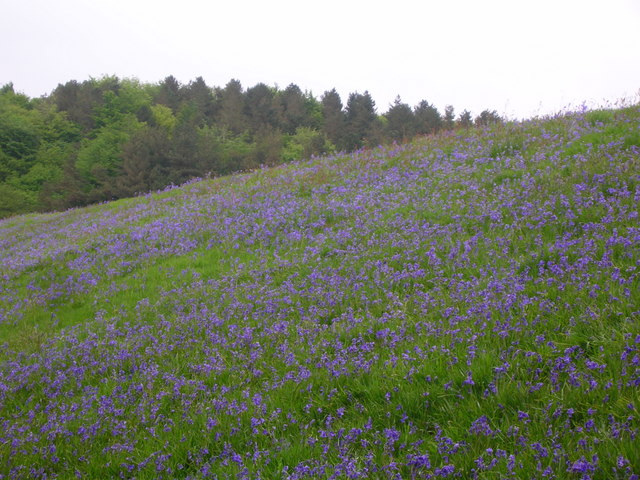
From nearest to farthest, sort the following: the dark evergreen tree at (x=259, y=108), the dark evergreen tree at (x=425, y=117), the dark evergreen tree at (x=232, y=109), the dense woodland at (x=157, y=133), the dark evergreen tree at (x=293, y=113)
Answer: the dense woodland at (x=157, y=133) < the dark evergreen tree at (x=425, y=117) < the dark evergreen tree at (x=232, y=109) < the dark evergreen tree at (x=259, y=108) < the dark evergreen tree at (x=293, y=113)

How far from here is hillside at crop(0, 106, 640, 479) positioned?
9.96ft

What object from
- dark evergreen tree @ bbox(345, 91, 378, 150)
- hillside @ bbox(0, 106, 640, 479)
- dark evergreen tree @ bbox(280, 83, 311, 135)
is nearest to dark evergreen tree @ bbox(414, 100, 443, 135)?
dark evergreen tree @ bbox(345, 91, 378, 150)

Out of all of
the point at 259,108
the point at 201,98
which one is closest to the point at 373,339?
the point at 259,108

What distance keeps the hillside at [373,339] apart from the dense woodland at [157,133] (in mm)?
23917

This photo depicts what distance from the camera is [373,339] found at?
474 cm

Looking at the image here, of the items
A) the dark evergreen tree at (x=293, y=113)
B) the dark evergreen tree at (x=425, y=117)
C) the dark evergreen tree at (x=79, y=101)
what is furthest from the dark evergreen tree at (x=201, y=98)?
the dark evergreen tree at (x=425, y=117)

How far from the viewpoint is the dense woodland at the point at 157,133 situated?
123 feet

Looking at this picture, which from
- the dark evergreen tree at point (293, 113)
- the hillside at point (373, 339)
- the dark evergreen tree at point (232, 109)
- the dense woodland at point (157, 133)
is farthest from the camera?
the dark evergreen tree at point (293, 113)

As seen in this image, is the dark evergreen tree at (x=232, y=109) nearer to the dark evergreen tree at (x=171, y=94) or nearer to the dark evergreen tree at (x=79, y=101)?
the dark evergreen tree at (x=171, y=94)

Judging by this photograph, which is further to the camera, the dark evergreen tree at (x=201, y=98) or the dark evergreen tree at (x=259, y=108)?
the dark evergreen tree at (x=201, y=98)

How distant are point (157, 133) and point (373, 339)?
38.8 metres

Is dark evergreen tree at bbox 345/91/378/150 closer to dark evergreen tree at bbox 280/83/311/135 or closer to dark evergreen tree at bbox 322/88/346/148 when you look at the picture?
dark evergreen tree at bbox 322/88/346/148

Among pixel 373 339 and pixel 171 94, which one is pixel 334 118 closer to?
pixel 171 94

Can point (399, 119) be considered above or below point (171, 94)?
below
